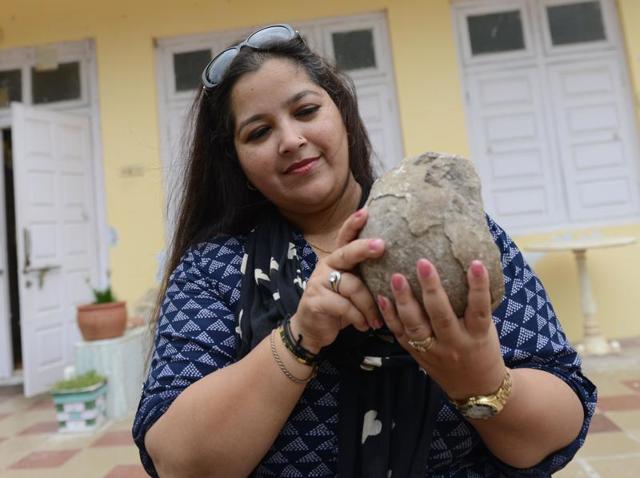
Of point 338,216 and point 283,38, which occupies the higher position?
point 283,38

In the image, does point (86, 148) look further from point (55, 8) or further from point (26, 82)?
point (55, 8)

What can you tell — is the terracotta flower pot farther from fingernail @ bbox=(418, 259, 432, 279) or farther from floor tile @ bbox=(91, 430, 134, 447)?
fingernail @ bbox=(418, 259, 432, 279)

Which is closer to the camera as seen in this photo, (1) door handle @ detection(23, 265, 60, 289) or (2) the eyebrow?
(2) the eyebrow

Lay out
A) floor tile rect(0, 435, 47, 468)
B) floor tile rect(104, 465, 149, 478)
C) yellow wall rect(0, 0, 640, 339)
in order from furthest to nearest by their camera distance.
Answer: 1. yellow wall rect(0, 0, 640, 339)
2. floor tile rect(0, 435, 47, 468)
3. floor tile rect(104, 465, 149, 478)

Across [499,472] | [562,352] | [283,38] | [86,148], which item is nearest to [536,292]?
[562,352]

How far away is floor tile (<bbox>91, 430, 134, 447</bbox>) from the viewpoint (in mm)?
2932

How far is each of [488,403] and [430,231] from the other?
278mm

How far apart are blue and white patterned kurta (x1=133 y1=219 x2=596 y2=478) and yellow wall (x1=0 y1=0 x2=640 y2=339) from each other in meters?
3.59

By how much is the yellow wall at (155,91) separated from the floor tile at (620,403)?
1.31 metres

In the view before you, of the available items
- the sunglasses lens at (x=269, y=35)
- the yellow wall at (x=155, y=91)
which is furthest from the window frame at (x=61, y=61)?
the sunglasses lens at (x=269, y=35)

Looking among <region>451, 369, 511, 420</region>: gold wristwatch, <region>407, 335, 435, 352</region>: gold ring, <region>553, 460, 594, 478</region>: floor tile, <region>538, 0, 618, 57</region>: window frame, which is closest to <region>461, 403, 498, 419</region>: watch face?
<region>451, 369, 511, 420</region>: gold wristwatch

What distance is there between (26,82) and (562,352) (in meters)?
5.23

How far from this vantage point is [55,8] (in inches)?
181

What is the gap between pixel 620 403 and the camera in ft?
9.66
